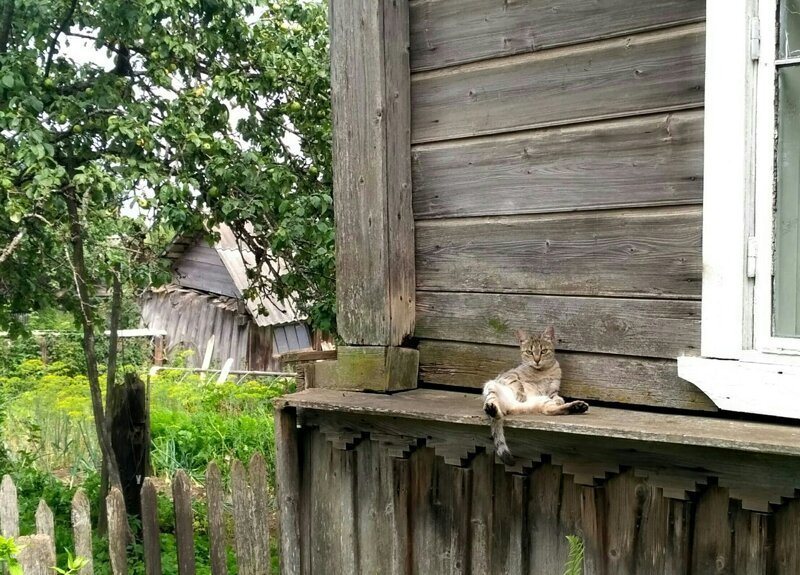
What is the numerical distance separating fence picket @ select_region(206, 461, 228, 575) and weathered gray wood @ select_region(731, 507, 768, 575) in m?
2.29

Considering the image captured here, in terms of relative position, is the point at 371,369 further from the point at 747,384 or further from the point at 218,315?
the point at 218,315

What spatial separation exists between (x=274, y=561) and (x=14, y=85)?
409 centimetres

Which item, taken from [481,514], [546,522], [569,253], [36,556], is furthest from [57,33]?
[546,522]

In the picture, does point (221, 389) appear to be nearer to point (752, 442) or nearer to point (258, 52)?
point (258, 52)

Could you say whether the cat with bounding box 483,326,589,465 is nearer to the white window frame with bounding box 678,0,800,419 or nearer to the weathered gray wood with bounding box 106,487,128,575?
the white window frame with bounding box 678,0,800,419

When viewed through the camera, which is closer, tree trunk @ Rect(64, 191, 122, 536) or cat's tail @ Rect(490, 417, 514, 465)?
cat's tail @ Rect(490, 417, 514, 465)

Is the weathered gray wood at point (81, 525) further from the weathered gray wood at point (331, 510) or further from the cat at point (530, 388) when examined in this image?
the cat at point (530, 388)

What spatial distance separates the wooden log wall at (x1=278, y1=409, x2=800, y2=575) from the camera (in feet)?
7.59

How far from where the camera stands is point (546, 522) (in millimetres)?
2709

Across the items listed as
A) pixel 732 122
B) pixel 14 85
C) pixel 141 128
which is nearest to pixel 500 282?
pixel 732 122

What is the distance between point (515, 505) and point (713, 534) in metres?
0.69

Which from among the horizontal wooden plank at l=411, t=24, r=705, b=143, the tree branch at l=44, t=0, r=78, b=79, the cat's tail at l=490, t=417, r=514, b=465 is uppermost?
the tree branch at l=44, t=0, r=78, b=79

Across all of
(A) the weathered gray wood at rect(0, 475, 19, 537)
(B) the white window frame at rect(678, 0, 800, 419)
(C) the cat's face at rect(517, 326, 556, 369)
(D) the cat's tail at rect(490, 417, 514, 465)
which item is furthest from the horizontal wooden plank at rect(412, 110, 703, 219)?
(A) the weathered gray wood at rect(0, 475, 19, 537)

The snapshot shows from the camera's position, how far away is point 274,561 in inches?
247
